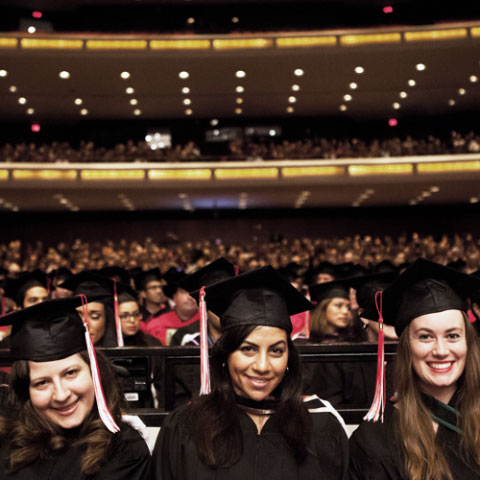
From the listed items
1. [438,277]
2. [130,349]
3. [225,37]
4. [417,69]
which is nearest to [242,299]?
[438,277]

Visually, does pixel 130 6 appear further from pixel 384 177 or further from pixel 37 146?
pixel 384 177

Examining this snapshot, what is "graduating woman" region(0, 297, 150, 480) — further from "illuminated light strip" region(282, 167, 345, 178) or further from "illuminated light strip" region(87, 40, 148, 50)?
"illuminated light strip" region(282, 167, 345, 178)

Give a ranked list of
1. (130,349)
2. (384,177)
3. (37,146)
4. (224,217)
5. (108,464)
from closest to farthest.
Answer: (108,464)
(130,349)
(384,177)
(37,146)
(224,217)

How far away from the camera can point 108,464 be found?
1986mm

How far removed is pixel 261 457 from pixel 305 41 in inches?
629

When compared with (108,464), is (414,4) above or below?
above

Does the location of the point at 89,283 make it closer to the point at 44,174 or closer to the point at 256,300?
the point at 256,300

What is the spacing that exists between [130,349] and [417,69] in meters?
16.8

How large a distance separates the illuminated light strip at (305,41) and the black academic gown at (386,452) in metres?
15.6

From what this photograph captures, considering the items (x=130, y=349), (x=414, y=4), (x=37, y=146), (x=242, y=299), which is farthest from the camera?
(x=37, y=146)

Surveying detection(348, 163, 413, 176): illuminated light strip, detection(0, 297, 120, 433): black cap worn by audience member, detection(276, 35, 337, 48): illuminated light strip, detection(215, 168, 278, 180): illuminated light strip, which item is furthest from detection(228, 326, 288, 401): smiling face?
detection(348, 163, 413, 176): illuminated light strip

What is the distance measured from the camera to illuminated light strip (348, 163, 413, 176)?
18.3 metres

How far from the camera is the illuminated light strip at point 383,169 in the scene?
720 inches

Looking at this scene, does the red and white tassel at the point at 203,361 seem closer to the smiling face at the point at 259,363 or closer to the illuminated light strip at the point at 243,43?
the smiling face at the point at 259,363
